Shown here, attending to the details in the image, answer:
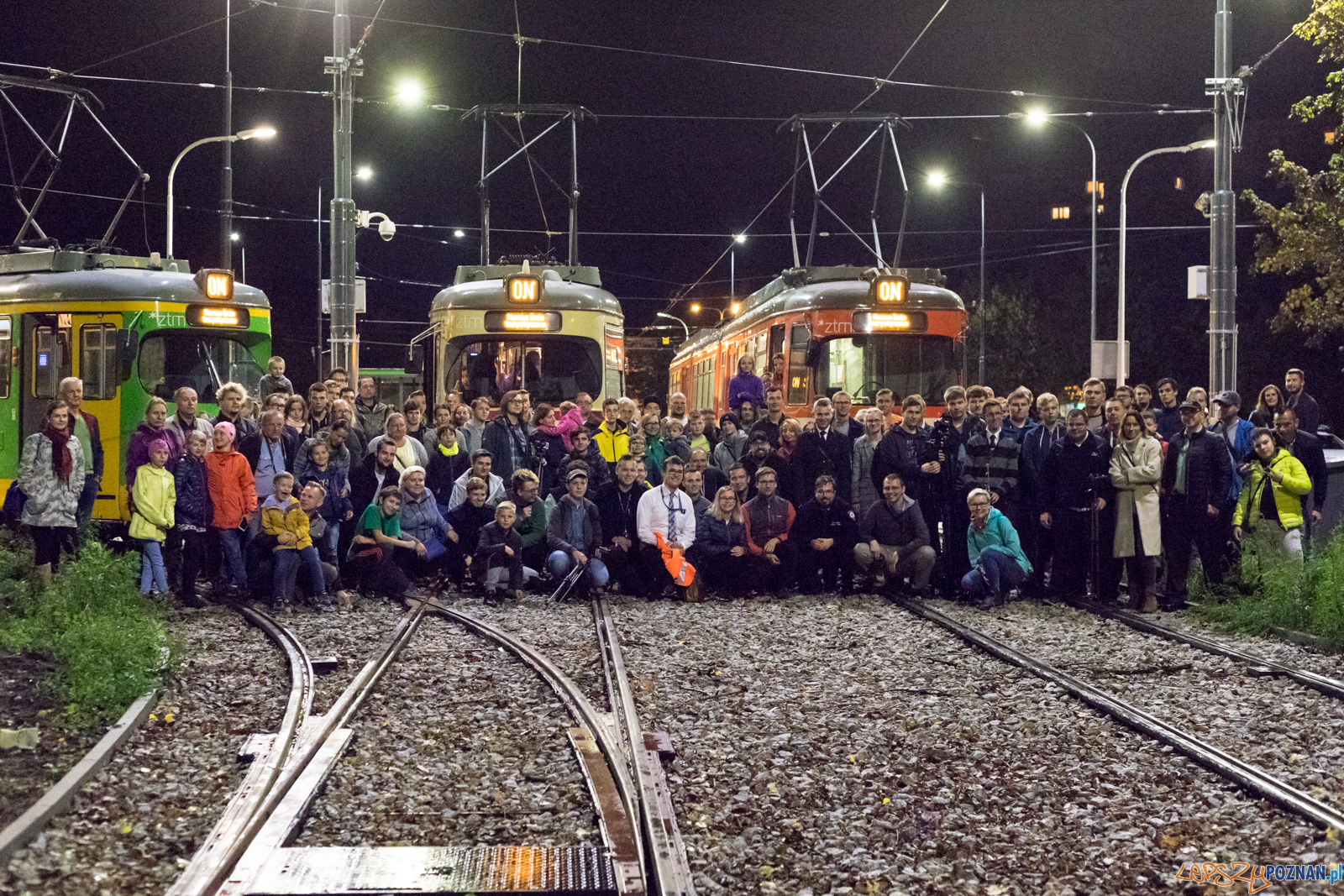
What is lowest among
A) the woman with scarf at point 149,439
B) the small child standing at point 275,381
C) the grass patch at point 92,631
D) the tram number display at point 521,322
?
the grass patch at point 92,631

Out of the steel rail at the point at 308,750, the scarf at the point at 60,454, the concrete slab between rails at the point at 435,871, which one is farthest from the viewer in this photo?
the scarf at the point at 60,454

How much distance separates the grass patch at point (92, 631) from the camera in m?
7.90

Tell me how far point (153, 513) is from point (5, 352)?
253 inches

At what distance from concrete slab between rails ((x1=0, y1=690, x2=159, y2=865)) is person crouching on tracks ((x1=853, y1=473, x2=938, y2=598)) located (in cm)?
698

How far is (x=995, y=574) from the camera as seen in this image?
487 inches

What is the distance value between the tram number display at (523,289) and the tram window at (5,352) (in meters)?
5.80

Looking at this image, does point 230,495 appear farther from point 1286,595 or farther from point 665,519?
point 1286,595

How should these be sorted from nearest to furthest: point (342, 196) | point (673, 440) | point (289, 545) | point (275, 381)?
point (289, 545) → point (673, 440) → point (275, 381) → point (342, 196)

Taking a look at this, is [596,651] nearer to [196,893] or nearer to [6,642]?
[6,642]

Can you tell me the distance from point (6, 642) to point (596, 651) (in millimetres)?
3769

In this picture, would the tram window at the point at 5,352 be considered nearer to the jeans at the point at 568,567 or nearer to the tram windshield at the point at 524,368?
the tram windshield at the point at 524,368

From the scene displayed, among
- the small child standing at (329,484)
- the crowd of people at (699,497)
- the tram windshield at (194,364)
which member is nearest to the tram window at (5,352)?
the tram windshield at (194,364)

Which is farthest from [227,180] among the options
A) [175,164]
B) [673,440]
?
[673,440]

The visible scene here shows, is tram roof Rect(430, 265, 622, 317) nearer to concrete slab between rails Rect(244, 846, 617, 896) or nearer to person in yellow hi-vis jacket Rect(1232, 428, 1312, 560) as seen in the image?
person in yellow hi-vis jacket Rect(1232, 428, 1312, 560)
